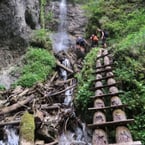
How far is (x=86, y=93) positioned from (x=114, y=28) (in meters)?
10.0

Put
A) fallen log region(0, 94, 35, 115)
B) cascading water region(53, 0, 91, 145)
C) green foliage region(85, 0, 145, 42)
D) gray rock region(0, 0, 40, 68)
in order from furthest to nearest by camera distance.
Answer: green foliage region(85, 0, 145, 42)
gray rock region(0, 0, 40, 68)
fallen log region(0, 94, 35, 115)
cascading water region(53, 0, 91, 145)

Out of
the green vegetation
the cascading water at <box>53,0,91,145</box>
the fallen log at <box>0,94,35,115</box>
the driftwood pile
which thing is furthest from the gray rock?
the fallen log at <box>0,94,35,115</box>

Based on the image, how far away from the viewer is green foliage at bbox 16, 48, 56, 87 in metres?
13.4

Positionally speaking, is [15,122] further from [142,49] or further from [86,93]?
[142,49]

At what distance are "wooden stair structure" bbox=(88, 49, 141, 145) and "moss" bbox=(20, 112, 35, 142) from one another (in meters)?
1.41

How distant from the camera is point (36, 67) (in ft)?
49.0

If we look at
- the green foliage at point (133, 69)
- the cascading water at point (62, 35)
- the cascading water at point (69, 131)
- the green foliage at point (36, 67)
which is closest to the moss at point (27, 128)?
the cascading water at point (69, 131)

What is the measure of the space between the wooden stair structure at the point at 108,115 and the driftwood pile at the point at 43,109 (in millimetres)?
1129

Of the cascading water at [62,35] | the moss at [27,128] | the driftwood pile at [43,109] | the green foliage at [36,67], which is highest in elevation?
the cascading water at [62,35]

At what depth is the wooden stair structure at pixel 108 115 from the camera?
18.3 feet

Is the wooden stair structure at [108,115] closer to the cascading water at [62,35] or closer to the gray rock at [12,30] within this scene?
the gray rock at [12,30]

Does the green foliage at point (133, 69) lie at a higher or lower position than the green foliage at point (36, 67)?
lower

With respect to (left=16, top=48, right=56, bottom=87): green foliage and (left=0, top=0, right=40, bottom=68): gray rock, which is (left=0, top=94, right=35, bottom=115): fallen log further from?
(left=0, top=0, right=40, bottom=68): gray rock

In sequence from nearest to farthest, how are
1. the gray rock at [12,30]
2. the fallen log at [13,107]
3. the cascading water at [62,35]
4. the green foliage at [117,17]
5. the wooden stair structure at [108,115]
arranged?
the wooden stair structure at [108,115], the fallen log at [13,107], the gray rock at [12,30], the green foliage at [117,17], the cascading water at [62,35]
